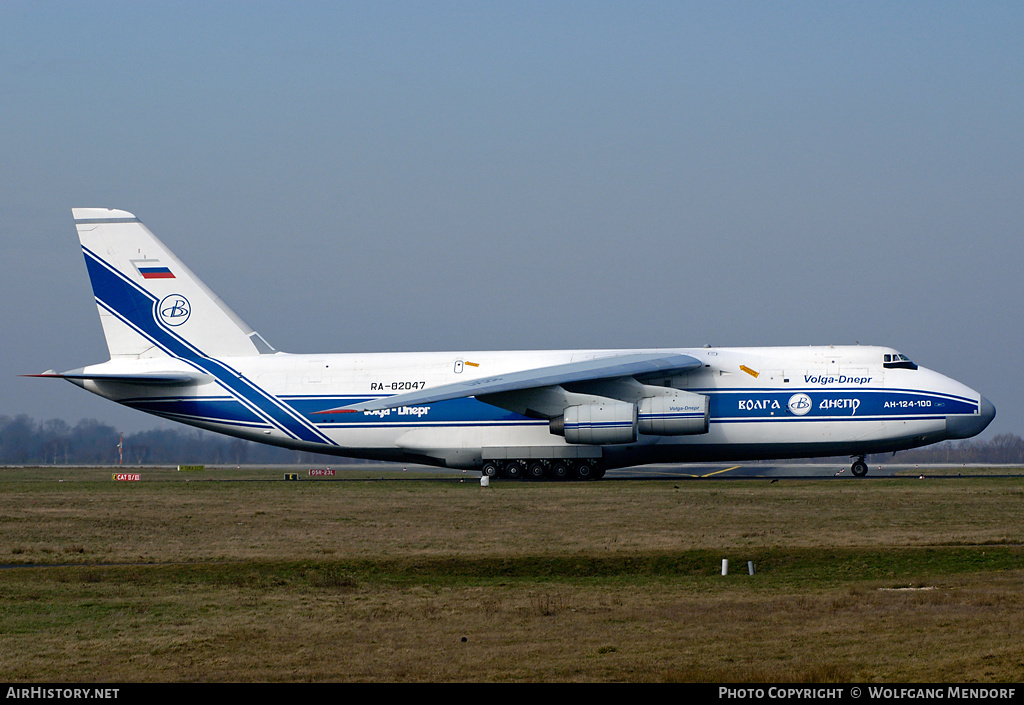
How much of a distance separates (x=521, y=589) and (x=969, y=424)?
23387mm

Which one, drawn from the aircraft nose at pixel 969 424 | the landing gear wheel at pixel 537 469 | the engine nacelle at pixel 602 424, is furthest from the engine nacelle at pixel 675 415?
the aircraft nose at pixel 969 424

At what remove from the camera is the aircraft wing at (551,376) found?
31.6m

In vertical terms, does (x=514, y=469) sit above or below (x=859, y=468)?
above

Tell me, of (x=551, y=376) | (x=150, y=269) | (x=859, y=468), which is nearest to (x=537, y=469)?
(x=551, y=376)

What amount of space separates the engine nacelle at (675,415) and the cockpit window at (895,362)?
5.92 metres

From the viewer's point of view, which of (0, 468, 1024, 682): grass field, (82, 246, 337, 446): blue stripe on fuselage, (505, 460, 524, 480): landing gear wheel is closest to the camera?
(0, 468, 1024, 682): grass field

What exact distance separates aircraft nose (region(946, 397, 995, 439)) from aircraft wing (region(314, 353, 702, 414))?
7.82m

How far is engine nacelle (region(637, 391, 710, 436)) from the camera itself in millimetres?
31844

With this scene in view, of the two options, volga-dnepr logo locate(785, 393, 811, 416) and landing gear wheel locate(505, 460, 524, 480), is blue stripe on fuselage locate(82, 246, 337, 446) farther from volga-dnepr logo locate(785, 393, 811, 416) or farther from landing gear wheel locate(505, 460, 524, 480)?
volga-dnepr logo locate(785, 393, 811, 416)

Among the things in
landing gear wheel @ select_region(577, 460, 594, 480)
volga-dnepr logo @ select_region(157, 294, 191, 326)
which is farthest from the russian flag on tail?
landing gear wheel @ select_region(577, 460, 594, 480)

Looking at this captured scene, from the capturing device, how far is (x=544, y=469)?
3450 cm

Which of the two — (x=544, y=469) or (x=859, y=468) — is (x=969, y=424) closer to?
(x=859, y=468)
